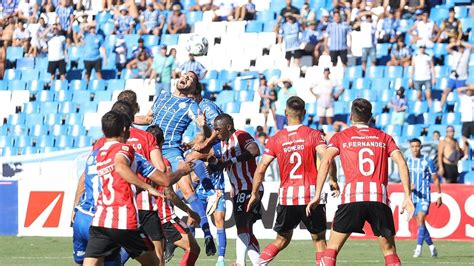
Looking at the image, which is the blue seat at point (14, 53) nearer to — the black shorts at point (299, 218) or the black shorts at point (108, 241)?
the black shorts at point (299, 218)

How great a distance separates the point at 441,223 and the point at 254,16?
480 inches

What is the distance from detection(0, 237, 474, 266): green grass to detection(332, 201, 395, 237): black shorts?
15.9 ft

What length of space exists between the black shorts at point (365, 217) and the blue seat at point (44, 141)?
21084 mm

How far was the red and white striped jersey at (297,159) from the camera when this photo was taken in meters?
13.8

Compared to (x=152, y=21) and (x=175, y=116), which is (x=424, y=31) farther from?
(x=175, y=116)

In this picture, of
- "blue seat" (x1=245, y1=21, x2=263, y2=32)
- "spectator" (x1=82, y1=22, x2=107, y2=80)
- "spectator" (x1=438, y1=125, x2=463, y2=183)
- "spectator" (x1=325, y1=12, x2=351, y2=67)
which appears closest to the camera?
"spectator" (x1=438, y1=125, x2=463, y2=183)

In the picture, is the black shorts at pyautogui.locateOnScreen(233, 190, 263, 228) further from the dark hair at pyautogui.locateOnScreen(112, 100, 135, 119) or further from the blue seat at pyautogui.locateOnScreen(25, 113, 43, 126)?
the blue seat at pyautogui.locateOnScreen(25, 113, 43, 126)

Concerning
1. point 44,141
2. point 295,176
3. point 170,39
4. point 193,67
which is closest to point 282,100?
point 193,67

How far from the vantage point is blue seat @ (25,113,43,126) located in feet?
111

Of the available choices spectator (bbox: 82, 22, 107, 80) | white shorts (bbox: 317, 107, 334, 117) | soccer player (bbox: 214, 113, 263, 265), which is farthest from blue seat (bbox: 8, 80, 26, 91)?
soccer player (bbox: 214, 113, 263, 265)

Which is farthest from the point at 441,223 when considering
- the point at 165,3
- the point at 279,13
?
the point at 165,3

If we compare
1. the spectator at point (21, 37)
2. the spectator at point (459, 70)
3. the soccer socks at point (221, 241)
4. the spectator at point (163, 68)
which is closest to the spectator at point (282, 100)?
the spectator at point (163, 68)

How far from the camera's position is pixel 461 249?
2056cm

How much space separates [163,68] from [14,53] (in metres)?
6.86
